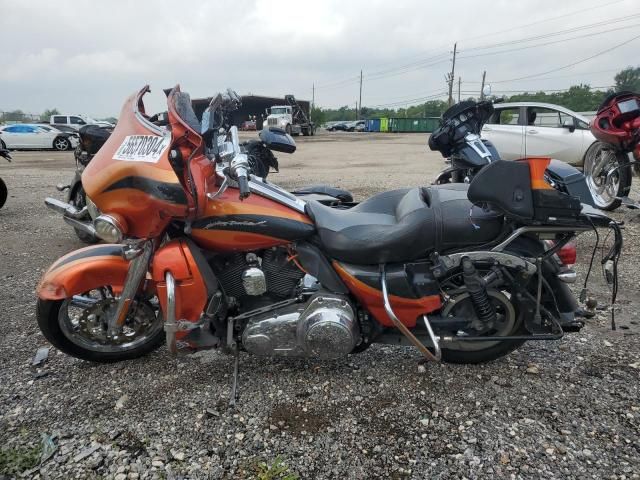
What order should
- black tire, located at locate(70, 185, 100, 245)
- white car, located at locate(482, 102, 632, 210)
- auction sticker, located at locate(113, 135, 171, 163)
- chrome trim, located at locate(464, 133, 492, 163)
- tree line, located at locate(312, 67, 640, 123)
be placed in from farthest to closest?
tree line, located at locate(312, 67, 640, 123) → white car, located at locate(482, 102, 632, 210) → black tire, located at locate(70, 185, 100, 245) → chrome trim, located at locate(464, 133, 492, 163) → auction sticker, located at locate(113, 135, 171, 163)

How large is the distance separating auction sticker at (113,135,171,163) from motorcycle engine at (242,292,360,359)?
981mm

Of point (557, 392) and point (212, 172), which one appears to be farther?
point (557, 392)

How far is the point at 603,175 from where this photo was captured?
7066mm

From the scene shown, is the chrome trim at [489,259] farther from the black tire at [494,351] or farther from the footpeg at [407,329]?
the footpeg at [407,329]

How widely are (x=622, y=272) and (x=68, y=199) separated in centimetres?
599

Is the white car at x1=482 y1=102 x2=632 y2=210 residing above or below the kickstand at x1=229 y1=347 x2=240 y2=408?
above

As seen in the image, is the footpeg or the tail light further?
the tail light

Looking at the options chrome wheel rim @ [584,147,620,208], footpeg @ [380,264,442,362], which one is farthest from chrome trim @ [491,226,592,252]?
chrome wheel rim @ [584,147,620,208]

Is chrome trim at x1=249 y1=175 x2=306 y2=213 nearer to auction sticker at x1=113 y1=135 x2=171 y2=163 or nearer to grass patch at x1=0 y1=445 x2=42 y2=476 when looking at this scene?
auction sticker at x1=113 y1=135 x2=171 y2=163

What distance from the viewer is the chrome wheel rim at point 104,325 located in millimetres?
2715

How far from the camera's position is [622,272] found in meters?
4.35

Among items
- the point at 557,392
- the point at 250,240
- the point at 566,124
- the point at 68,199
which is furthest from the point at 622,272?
the point at 566,124

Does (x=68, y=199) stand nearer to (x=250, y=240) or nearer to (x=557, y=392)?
(x=250, y=240)

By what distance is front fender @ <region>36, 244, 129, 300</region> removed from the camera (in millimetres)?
2492
